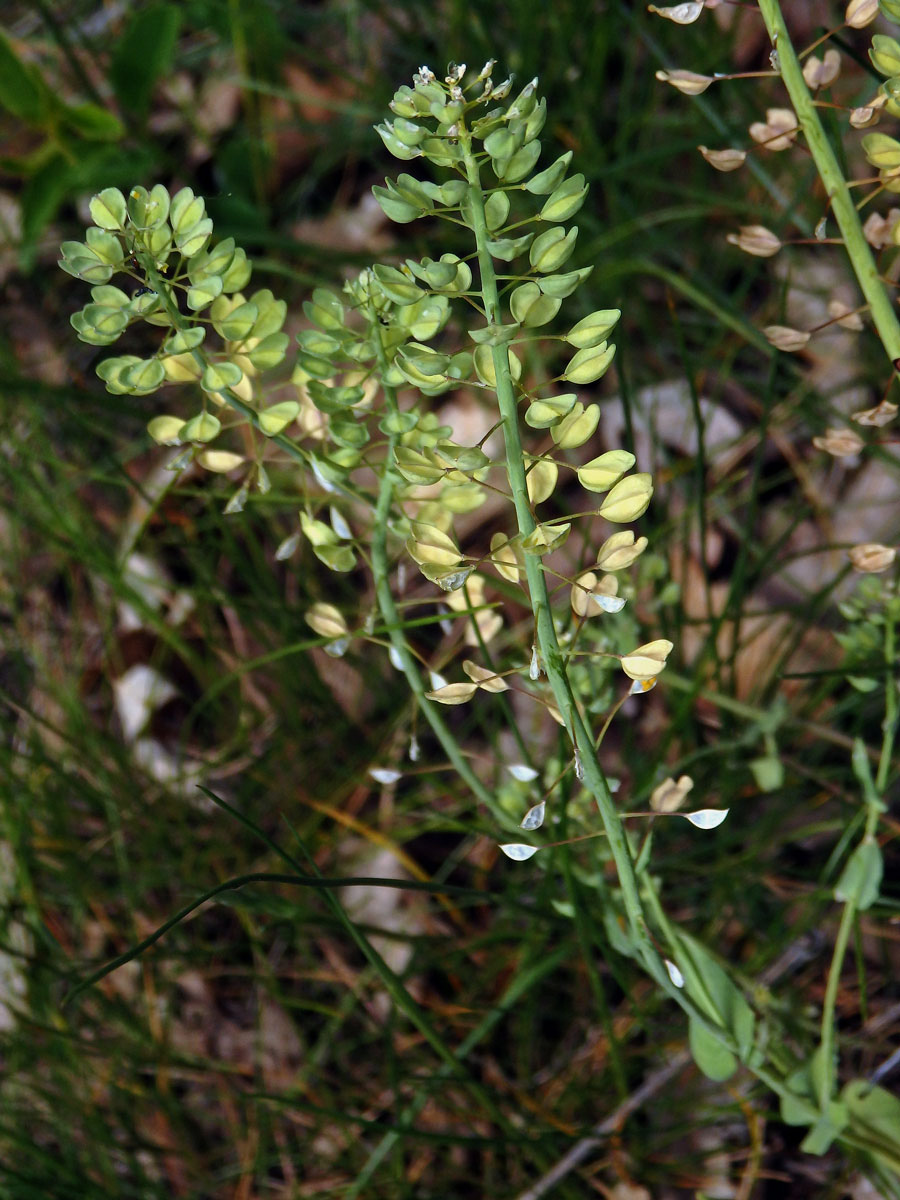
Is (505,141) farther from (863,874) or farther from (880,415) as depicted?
(863,874)

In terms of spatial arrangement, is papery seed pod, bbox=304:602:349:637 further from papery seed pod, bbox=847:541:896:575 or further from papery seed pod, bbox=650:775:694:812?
papery seed pod, bbox=847:541:896:575

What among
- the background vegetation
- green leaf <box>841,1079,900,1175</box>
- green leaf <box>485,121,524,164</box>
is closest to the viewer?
green leaf <box>485,121,524,164</box>

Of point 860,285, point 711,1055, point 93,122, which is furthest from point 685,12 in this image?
point 93,122

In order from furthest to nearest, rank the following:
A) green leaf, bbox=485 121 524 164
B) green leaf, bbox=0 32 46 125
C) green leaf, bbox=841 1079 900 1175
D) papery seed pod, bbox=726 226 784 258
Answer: green leaf, bbox=0 32 46 125
green leaf, bbox=841 1079 900 1175
papery seed pod, bbox=726 226 784 258
green leaf, bbox=485 121 524 164

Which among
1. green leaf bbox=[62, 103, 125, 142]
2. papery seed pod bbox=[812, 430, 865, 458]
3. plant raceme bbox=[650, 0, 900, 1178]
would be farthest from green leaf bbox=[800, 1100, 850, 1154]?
green leaf bbox=[62, 103, 125, 142]

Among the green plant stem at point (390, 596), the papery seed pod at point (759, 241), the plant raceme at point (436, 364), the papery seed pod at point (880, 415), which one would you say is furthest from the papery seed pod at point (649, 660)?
the papery seed pod at point (759, 241)

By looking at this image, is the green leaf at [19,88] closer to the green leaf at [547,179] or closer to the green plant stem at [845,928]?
the green leaf at [547,179]
